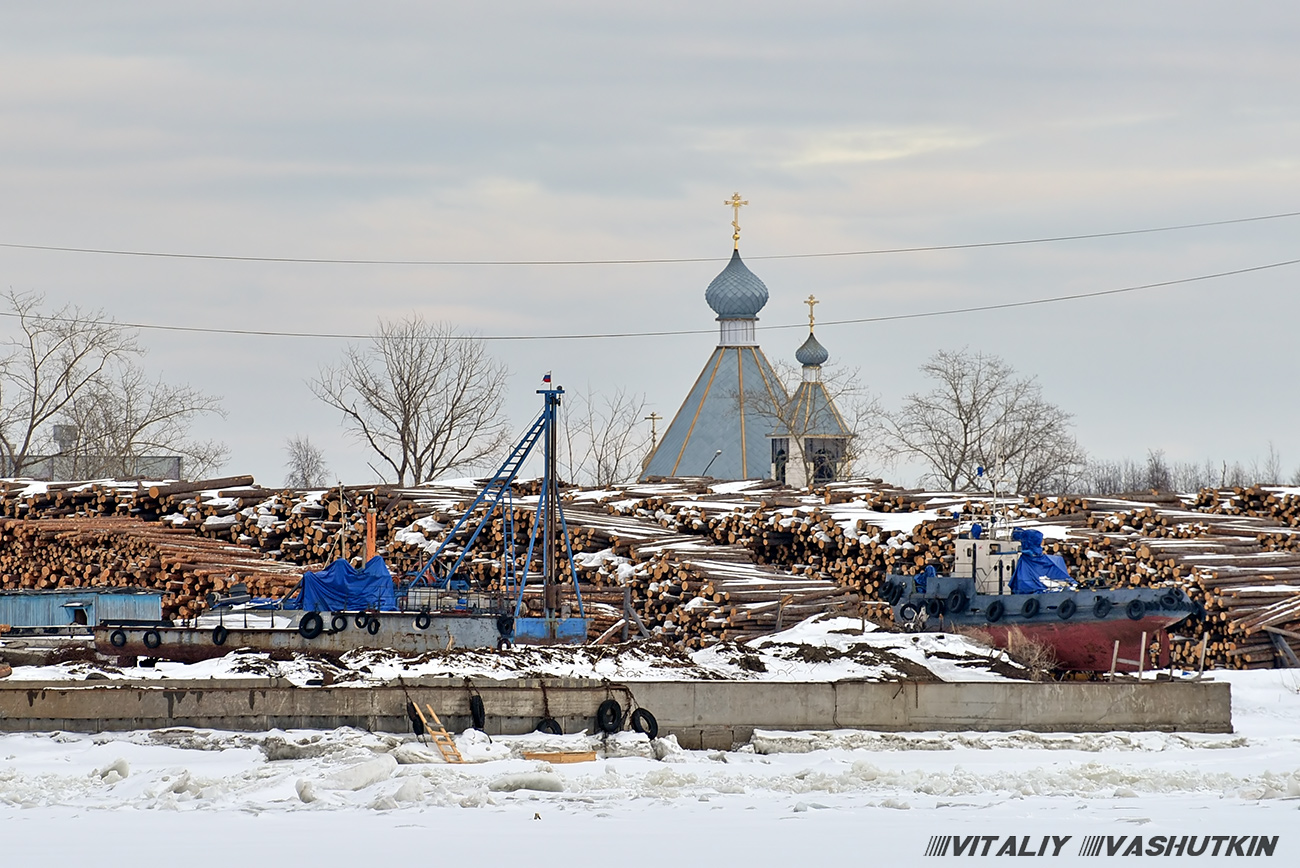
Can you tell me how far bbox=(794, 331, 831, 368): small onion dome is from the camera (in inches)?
2477

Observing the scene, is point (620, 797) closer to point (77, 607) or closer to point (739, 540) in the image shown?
point (77, 607)

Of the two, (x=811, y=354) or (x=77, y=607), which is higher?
(x=811, y=354)

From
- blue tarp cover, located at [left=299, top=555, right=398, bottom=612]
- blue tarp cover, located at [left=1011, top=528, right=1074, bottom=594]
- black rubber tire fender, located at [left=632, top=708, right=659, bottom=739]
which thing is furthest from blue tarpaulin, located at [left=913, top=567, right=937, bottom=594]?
blue tarp cover, located at [left=299, top=555, right=398, bottom=612]

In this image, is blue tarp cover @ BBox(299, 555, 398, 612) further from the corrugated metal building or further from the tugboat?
the tugboat

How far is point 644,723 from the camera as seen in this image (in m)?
23.6

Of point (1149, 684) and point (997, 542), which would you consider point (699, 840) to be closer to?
point (1149, 684)

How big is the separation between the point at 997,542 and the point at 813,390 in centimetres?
2886

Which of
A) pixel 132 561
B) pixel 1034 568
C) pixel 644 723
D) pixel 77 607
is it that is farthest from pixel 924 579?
pixel 132 561

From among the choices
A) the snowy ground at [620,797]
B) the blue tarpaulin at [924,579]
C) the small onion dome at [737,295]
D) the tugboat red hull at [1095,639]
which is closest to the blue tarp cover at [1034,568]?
the tugboat red hull at [1095,639]

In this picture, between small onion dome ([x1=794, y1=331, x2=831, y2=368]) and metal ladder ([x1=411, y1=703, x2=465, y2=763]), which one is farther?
small onion dome ([x1=794, y1=331, x2=831, y2=368])

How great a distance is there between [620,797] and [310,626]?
9167 mm

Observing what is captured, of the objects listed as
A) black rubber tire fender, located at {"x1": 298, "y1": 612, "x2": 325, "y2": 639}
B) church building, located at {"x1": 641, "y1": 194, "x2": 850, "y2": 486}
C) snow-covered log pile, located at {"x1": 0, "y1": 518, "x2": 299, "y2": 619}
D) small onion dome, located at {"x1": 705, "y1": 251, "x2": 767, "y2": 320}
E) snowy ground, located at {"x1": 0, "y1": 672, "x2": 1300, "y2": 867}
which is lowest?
snowy ground, located at {"x1": 0, "y1": 672, "x2": 1300, "y2": 867}

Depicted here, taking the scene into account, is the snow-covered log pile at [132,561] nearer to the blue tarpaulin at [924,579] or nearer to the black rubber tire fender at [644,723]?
the black rubber tire fender at [644,723]

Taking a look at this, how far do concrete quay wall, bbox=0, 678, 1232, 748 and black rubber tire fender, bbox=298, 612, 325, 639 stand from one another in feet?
11.2
